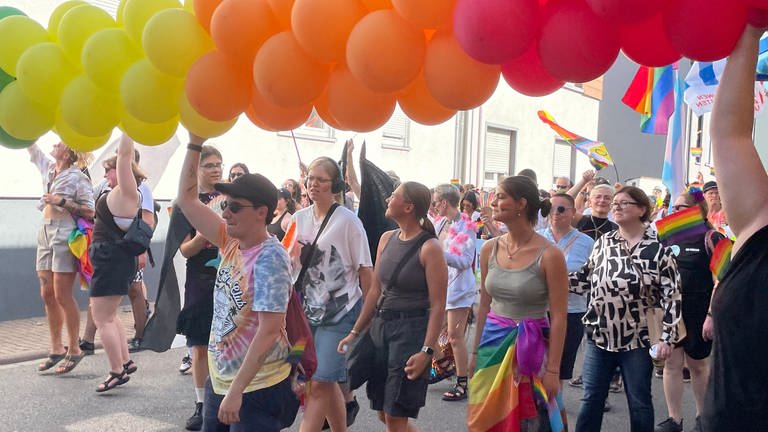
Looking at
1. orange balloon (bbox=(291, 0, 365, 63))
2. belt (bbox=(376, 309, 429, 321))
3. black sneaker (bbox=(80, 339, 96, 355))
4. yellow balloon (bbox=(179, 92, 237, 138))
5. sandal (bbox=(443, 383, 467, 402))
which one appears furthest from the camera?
black sneaker (bbox=(80, 339, 96, 355))

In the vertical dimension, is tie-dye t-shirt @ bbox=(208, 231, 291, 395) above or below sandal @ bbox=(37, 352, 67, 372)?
above

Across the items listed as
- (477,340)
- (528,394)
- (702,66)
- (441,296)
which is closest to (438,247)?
(441,296)

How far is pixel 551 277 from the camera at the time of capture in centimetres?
399

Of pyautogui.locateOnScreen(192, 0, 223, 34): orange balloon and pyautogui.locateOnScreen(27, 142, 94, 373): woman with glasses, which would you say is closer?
pyautogui.locateOnScreen(192, 0, 223, 34): orange balloon

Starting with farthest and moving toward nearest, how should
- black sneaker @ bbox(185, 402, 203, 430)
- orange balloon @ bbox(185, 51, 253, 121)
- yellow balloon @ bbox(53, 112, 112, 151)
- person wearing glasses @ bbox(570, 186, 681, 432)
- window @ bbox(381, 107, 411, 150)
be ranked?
window @ bbox(381, 107, 411, 150) → black sneaker @ bbox(185, 402, 203, 430) → person wearing glasses @ bbox(570, 186, 681, 432) → yellow balloon @ bbox(53, 112, 112, 151) → orange balloon @ bbox(185, 51, 253, 121)

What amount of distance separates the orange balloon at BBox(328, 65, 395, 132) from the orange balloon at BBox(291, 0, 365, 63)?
0.16 metres

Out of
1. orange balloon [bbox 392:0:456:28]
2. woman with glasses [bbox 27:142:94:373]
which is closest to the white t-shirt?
orange balloon [bbox 392:0:456:28]

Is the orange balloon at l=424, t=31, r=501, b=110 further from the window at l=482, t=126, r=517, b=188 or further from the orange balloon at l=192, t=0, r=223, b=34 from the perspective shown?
the window at l=482, t=126, r=517, b=188

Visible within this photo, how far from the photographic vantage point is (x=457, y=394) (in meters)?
6.31

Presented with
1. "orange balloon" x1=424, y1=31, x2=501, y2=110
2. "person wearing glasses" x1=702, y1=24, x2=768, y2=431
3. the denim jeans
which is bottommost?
the denim jeans

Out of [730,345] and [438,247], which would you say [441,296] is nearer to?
[438,247]

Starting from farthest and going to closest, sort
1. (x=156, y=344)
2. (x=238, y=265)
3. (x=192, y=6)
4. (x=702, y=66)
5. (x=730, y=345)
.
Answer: (x=156, y=344)
(x=702, y=66)
(x=238, y=265)
(x=192, y=6)
(x=730, y=345)

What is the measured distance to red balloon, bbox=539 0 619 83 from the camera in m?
2.13

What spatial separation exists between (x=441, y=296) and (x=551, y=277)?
2.06 feet
